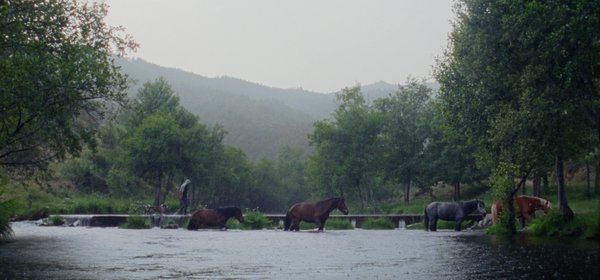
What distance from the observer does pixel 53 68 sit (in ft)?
77.6

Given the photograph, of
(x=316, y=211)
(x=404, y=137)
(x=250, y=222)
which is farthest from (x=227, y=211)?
(x=404, y=137)

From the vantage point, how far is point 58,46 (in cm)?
2556

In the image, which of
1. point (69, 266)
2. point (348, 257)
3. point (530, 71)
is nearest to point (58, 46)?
point (69, 266)

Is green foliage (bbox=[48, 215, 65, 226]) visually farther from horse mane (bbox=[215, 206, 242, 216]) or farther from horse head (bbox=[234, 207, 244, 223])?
horse head (bbox=[234, 207, 244, 223])

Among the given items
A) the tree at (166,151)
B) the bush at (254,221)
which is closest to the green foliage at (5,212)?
the bush at (254,221)

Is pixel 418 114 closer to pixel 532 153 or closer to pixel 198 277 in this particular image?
pixel 532 153

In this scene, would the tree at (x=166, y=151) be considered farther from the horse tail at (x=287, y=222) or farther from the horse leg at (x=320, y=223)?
the horse leg at (x=320, y=223)

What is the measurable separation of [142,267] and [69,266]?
7.05 feet

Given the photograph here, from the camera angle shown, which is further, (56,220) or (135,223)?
(56,220)

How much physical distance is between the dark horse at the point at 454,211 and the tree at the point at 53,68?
83.1 feet

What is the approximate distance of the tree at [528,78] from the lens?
88.2ft

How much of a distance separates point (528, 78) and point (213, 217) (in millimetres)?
23940

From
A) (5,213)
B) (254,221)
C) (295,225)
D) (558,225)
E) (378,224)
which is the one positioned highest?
(5,213)

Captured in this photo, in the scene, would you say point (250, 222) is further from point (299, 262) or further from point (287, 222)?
point (299, 262)
